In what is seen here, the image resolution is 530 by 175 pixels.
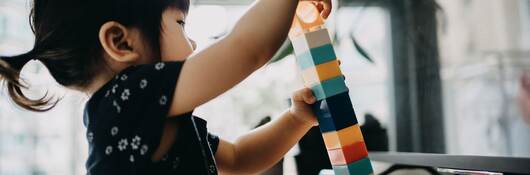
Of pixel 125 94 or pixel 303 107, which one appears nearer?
pixel 125 94

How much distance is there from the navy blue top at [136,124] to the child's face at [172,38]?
0.06 meters

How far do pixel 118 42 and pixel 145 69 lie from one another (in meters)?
0.07

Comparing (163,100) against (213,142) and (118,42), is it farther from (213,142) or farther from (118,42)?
(213,142)

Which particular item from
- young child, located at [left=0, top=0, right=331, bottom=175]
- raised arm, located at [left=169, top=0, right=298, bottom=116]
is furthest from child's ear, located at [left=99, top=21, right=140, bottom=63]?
raised arm, located at [left=169, top=0, right=298, bottom=116]

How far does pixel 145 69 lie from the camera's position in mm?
479

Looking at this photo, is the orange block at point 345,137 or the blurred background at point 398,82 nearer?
the orange block at point 345,137

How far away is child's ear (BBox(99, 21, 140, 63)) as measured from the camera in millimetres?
514

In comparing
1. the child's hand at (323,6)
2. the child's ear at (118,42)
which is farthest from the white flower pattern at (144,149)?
the child's hand at (323,6)

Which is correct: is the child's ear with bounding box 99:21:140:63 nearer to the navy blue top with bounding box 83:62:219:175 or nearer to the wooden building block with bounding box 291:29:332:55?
the navy blue top with bounding box 83:62:219:175

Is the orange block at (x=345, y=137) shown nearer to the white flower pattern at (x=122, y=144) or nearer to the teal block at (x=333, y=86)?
the teal block at (x=333, y=86)

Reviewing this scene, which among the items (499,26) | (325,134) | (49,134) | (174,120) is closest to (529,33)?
(499,26)

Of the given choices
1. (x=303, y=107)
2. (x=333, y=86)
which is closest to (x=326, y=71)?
(x=333, y=86)

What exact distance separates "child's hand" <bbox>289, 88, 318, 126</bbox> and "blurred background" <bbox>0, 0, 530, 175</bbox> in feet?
0.09

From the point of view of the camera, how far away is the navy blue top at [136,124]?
466 mm
